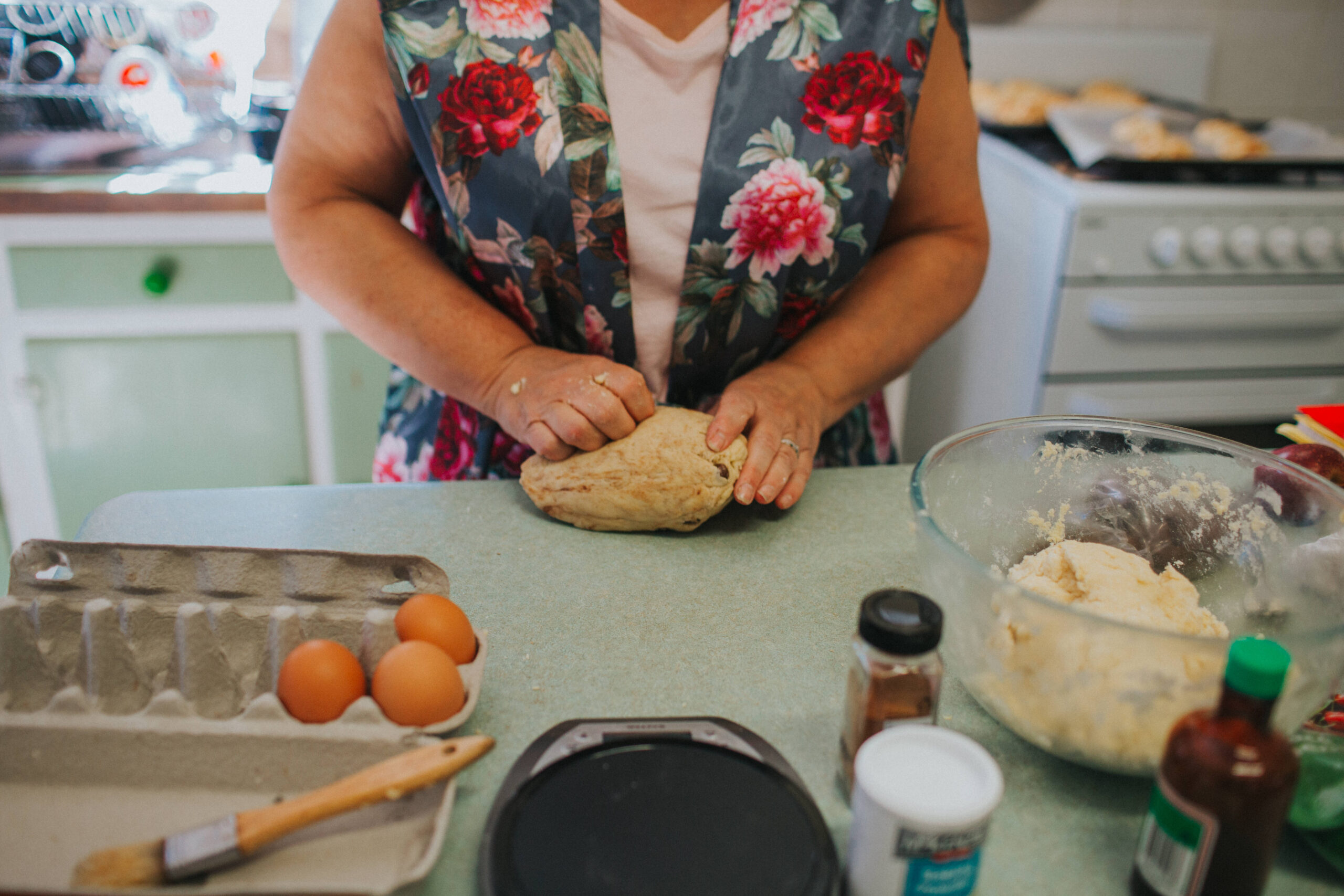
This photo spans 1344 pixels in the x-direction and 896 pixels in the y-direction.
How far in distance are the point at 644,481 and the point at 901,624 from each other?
1.25 ft

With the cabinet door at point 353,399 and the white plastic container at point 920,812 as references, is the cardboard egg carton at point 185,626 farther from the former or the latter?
the cabinet door at point 353,399

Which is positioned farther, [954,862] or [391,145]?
[391,145]

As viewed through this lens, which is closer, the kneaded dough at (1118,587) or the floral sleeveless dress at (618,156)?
the kneaded dough at (1118,587)

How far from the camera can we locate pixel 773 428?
882 millimetres

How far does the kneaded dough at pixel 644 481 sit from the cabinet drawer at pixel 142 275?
1.21 metres

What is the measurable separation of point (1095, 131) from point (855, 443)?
1.28 m

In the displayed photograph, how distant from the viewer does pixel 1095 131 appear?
1996 millimetres

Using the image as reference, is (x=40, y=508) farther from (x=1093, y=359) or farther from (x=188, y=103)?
(x=1093, y=359)

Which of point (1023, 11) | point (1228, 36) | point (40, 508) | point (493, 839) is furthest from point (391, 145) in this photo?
point (1228, 36)

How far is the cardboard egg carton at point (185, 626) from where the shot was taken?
56 centimetres

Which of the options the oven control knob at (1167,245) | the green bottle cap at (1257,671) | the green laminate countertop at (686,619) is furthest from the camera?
the oven control knob at (1167,245)

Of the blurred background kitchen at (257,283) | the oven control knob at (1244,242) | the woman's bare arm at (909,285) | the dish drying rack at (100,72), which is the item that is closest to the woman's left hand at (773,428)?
the woman's bare arm at (909,285)

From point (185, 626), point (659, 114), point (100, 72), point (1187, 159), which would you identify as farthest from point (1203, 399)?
point (100, 72)

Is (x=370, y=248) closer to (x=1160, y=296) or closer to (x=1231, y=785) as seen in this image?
(x=1231, y=785)
